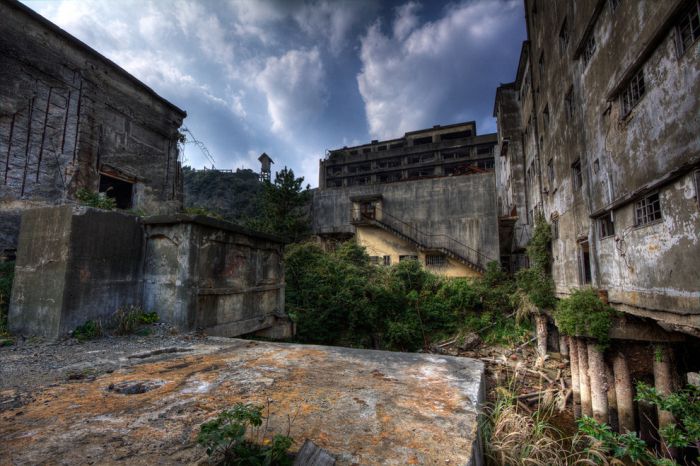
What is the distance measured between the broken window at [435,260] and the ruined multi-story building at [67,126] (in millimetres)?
14772

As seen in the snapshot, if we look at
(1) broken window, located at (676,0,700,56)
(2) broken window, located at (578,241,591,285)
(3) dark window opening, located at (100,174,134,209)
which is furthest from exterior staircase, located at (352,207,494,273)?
(1) broken window, located at (676,0,700,56)

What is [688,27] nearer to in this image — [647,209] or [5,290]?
[647,209]

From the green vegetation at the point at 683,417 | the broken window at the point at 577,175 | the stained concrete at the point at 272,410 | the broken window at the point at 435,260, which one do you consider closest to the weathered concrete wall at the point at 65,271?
the stained concrete at the point at 272,410

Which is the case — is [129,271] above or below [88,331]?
above

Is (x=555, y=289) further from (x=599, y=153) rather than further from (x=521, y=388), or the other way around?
(x=599, y=153)

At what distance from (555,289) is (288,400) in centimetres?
1409

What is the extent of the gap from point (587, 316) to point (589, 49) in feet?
27.1

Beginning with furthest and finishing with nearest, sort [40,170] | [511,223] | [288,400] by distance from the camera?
[511,223]
[40,170]
[288,400]

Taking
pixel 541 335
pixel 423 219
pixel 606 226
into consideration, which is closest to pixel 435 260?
pixel 423 219

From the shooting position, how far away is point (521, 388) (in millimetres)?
11461

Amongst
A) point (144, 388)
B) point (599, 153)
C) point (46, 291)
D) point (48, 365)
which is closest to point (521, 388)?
point (599, 153)

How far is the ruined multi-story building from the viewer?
33.6ft

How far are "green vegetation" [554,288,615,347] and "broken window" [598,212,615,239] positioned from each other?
1721 millimetres

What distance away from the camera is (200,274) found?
24.1 ft
